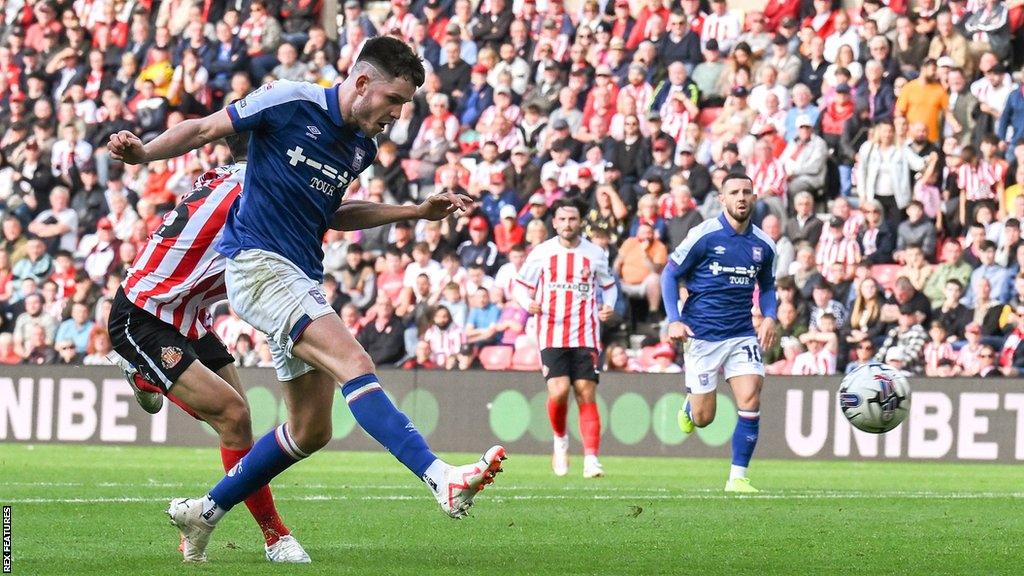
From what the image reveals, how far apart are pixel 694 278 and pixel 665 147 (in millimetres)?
8376

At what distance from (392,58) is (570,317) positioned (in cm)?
880

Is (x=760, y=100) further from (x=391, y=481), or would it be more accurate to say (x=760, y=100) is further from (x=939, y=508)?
(x=939, y=508)

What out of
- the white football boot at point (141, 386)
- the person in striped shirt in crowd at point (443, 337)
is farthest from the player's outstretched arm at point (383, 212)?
the person in striped shirt in crowd at point (443, 337)

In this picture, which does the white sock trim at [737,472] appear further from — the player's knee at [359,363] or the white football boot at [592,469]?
the player's knee at [359,363]

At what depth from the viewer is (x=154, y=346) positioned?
8.45 meters

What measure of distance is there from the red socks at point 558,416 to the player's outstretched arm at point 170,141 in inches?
355

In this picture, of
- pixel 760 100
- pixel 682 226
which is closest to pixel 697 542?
pixel 682 226

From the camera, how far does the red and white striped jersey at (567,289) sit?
635 inches

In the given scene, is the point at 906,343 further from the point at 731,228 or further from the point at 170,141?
the point at 170,141

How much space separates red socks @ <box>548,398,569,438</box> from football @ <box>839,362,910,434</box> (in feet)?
14.5

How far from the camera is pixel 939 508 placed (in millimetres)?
11336

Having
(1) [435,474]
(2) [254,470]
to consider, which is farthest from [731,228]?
(1) [435,474]

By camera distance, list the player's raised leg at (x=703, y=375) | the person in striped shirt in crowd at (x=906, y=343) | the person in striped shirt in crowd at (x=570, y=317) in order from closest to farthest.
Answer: the player's raised leg at (x=703, y=375) < the person in striped shirt in crowd at (x=570, y=317) < the person in striped shirt in crowd at (x=906, y=343)

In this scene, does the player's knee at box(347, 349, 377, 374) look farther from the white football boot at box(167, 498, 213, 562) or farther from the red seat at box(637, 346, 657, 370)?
the red seat at box(637, 346, 657, 370)
